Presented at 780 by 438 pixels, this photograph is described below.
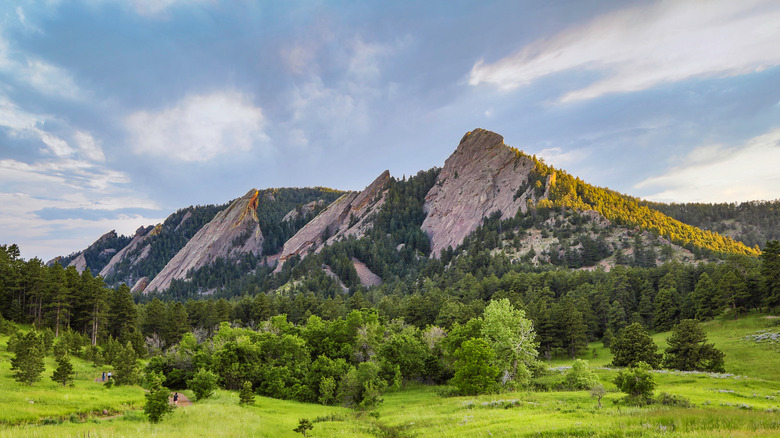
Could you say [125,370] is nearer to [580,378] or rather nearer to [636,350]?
[580,378]

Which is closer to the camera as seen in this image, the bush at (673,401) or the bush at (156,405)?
the bush at (156,405)

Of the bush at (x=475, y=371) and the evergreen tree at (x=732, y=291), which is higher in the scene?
the evergreen tree at (x=732, y=291)

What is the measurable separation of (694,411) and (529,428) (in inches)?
375

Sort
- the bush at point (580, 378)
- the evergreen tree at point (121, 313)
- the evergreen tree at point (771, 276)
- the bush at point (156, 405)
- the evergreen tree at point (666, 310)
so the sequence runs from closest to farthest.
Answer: the bush at point (156, 405) < the bush at point (580, 378) < the evergreen tree at point (771, 276) < the evergreen tree at point (121, 313) < the evergreen tree at point (666, 310)

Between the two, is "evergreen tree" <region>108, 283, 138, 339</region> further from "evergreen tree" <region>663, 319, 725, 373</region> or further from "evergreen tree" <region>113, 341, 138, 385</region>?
"evergreen tree" <region>663, 319, 725, 373</region>

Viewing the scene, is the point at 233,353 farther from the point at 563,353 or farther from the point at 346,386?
the point at 563,353

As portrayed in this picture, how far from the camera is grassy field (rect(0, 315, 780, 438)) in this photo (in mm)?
18938

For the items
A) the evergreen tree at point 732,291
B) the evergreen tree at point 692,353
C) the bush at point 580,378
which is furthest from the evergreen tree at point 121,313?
the evergreen tree at point 732,291

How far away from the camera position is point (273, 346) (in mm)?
60500

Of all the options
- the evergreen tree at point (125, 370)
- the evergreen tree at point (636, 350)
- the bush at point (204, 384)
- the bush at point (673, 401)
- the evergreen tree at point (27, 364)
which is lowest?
the evergreen tree at point (636, 350)

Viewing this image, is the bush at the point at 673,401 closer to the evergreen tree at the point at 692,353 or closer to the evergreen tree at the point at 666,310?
the evergreen tree at the point at 692,353

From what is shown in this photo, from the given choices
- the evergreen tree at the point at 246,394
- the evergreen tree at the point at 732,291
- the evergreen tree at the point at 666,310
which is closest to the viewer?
the evergreen tree at the point at 246,394

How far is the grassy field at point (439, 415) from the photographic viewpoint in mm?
18938

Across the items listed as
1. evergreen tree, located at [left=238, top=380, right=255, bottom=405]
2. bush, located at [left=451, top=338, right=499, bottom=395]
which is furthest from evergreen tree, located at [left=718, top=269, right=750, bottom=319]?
evergreen tree, located at [left=238, top=380, right=255, bottom=405]
